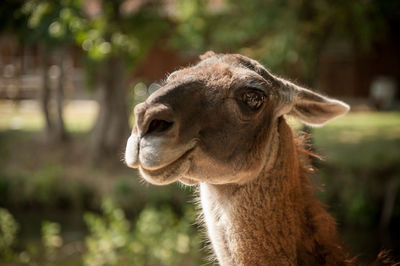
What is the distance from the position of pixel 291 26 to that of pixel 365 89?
16.1 meters

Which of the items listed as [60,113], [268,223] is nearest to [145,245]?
[268,223]

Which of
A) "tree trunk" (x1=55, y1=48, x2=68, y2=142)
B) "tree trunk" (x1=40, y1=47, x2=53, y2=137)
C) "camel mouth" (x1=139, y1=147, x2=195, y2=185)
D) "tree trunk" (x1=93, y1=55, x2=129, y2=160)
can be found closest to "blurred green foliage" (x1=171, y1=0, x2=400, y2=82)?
"tree trunk" (x1=93, y1=55, x2=129, y2=160)

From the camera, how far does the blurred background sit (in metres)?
7.57

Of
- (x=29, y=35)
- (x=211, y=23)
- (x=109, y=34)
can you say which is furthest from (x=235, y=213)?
(x=29, y=35)

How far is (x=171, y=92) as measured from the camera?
2.52 m

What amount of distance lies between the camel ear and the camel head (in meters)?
0.08

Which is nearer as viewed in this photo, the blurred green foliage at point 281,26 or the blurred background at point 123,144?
the blurred background at point 123,144

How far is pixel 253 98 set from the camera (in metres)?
2.76

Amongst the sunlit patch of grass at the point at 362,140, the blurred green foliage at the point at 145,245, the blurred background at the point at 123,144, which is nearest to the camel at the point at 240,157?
the blurred background at the point at 123,144

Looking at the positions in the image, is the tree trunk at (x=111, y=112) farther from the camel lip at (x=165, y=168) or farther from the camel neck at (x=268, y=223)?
the camel lip at (x=165, y=168)

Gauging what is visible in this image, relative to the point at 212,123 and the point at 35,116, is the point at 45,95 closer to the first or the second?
the point at 35,116

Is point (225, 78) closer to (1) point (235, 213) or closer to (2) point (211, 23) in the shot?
(1) point (235, 213)

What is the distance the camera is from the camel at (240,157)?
8.10 feet

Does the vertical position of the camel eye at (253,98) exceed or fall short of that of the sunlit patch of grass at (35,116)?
it falls short
